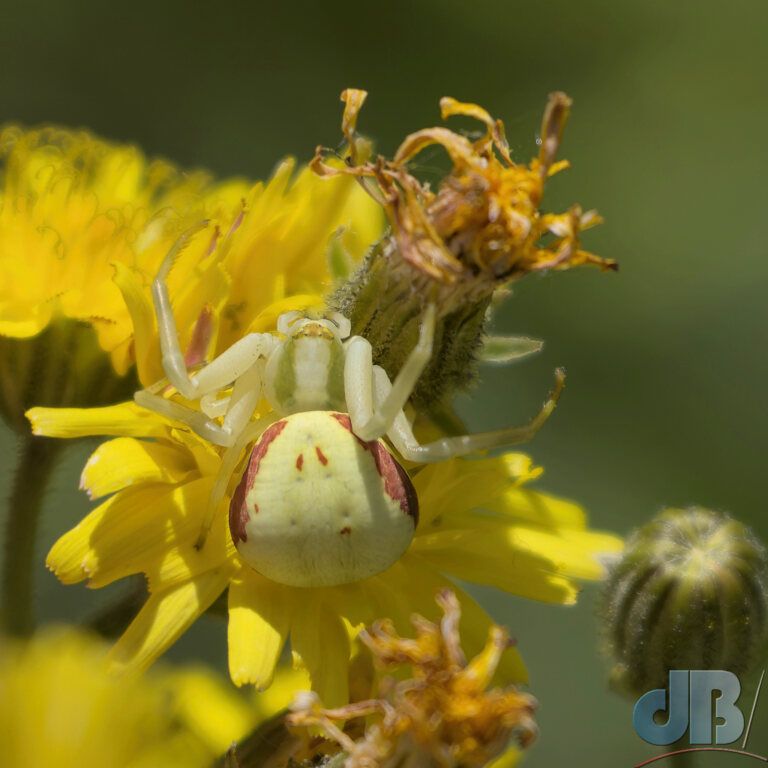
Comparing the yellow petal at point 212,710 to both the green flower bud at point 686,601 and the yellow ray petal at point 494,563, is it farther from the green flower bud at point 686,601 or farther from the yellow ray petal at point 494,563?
the green flower bud at point 686,601

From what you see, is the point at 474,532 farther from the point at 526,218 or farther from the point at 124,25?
the point at 124,25

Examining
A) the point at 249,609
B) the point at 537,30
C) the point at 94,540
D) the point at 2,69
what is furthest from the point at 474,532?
the point at 2,69

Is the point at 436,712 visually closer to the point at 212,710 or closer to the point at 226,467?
the point at 226,467

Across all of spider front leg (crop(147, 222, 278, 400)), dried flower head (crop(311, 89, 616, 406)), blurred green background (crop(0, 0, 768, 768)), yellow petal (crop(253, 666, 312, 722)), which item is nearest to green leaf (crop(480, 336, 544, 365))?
dried flower head (crop(311, 89, 616, 406))

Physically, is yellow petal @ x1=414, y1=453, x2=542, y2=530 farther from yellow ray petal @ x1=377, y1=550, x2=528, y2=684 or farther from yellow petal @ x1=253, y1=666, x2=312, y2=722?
yellow petal @ x1=253, y1=666, x2=312, y2=722

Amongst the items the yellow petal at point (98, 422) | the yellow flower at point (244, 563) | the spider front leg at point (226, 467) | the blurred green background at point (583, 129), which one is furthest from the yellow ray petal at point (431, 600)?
the blurred green background at point (583, 129)
